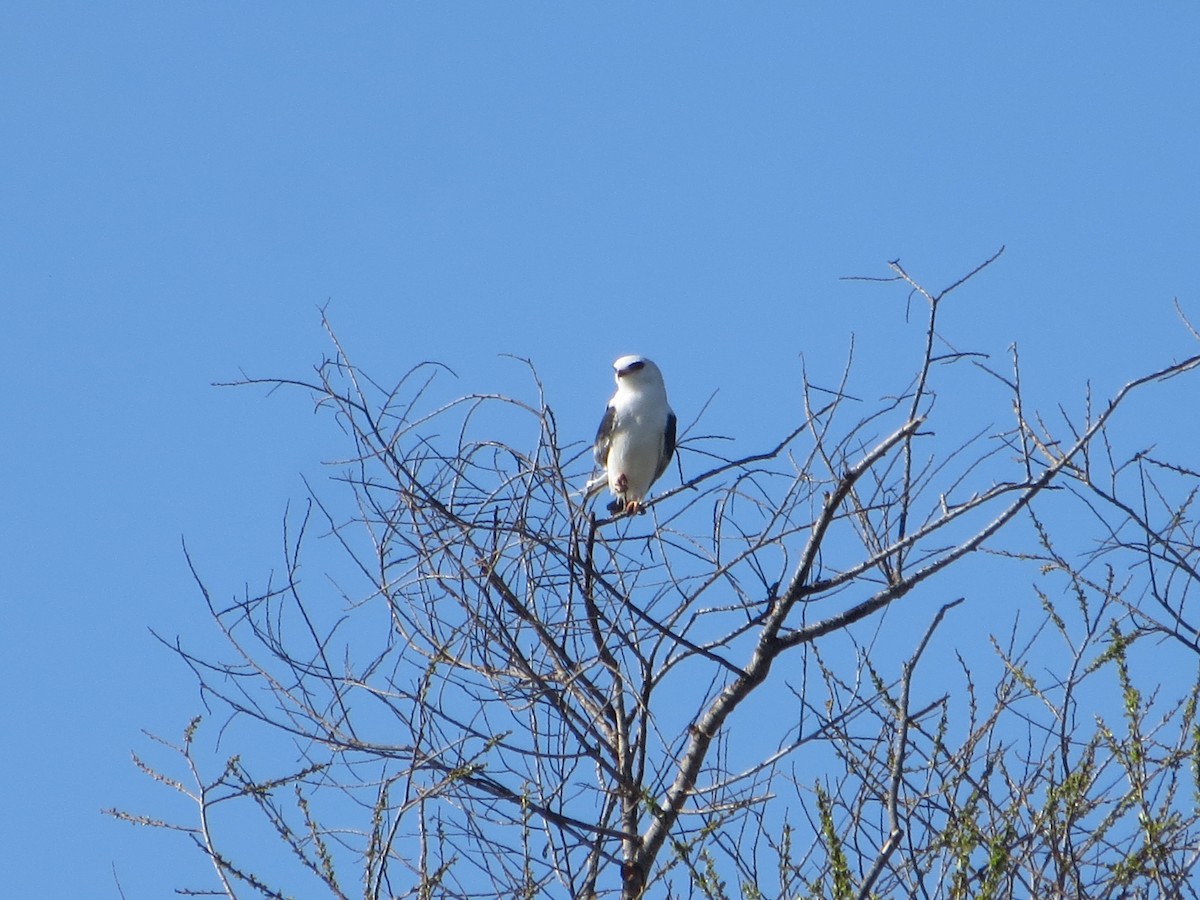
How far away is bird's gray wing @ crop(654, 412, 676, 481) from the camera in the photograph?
8039 millimetres

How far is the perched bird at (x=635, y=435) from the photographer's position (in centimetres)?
796

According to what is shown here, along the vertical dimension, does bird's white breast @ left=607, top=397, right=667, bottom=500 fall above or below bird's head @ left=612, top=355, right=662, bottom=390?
below

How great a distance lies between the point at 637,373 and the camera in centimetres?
822

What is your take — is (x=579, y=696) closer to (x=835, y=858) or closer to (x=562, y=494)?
(x=562, y=494)

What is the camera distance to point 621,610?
441 centimetres

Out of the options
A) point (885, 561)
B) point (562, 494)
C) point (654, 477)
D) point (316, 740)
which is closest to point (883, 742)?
point (885, 561)

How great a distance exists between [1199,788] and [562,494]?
170cm

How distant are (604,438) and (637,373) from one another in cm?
37

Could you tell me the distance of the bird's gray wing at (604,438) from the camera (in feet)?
26.6

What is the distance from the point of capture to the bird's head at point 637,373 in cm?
820

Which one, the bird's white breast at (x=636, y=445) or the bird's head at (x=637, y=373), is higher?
the bird's head at (x=637, y=373)

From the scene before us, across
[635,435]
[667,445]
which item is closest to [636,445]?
[635,435]

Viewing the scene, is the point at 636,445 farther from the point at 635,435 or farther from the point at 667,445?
the point at 667,445

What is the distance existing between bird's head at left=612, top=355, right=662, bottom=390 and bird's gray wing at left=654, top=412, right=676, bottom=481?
0.64 ft
